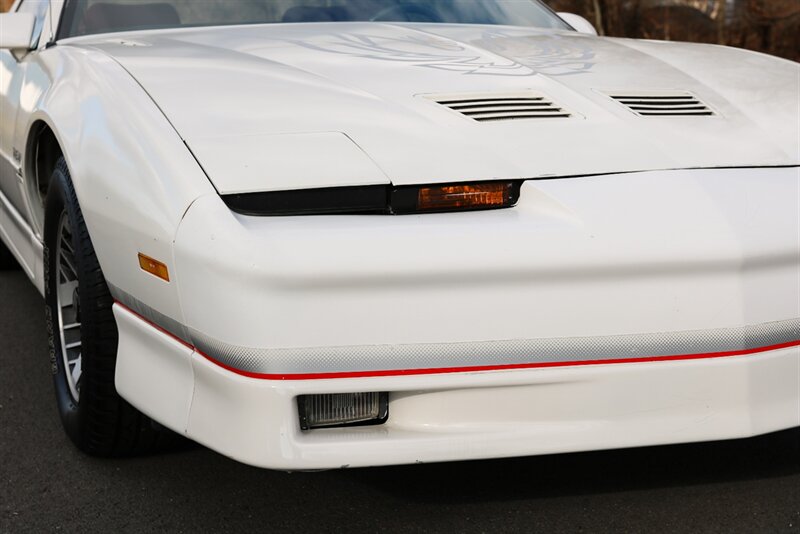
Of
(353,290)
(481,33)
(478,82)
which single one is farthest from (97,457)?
(481,33)

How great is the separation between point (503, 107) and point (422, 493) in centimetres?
91

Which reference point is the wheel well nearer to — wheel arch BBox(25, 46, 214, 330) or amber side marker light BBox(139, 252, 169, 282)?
wheel arch BBox(25, 46, 214, 330)

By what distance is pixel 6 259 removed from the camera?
5.18m

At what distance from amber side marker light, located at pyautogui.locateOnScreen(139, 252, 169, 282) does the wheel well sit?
1.11m

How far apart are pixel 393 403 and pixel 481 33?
5.04 ft

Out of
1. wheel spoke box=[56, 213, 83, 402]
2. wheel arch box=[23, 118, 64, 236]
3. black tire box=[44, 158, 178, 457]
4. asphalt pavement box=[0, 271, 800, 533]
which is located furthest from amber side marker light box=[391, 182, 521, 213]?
wheel arch box=[23, 118, 64, 236]

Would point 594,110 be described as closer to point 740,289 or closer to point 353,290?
point 740,289

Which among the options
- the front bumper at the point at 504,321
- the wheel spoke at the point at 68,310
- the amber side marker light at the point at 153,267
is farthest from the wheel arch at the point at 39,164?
the front bumper at the point at 504,321

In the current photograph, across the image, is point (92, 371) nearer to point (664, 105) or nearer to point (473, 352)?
point (473, 352)

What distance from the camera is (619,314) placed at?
2137 millimetres

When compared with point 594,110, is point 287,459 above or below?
below

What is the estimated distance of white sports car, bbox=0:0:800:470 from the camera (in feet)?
6.87

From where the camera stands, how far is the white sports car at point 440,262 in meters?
→ 2.09

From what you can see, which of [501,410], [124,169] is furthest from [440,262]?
[124,169]
